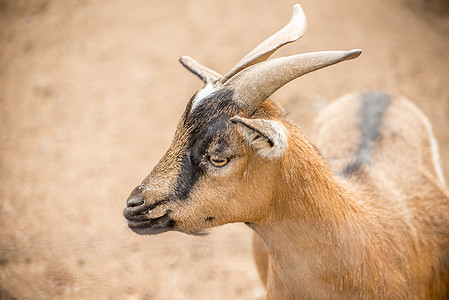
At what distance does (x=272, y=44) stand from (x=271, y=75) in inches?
20.1

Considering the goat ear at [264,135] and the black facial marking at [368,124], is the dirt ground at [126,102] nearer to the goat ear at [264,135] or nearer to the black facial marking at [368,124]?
the black facial marking at [368,124]

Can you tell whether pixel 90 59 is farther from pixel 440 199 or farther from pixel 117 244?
pixel 440 199

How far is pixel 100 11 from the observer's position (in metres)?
9.59

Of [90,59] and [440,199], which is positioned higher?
[90,59]

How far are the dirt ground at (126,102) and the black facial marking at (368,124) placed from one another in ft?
5.71

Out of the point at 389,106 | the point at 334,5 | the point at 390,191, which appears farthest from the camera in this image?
the point at 334,5

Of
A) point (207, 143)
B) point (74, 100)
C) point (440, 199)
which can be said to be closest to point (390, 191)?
point (440, 199)

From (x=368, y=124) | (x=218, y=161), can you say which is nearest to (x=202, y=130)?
(x=218, y=161)

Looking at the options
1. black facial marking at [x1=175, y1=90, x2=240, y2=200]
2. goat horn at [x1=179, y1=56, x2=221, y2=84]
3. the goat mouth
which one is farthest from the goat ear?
the goat mouth

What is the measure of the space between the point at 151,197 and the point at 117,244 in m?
3.16

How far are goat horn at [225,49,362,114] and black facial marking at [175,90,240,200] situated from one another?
90 millimetres

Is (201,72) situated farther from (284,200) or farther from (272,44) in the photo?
(284,200)

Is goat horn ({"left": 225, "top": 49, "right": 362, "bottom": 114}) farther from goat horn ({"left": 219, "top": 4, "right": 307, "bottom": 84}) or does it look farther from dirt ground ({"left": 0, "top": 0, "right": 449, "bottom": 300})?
dirt ground ({"left": 0, "top": 0, "right": 449, "bottom": 300})

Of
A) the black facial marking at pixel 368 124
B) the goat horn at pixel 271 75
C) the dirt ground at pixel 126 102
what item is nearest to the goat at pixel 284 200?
the goat horn at pixel 271 75
